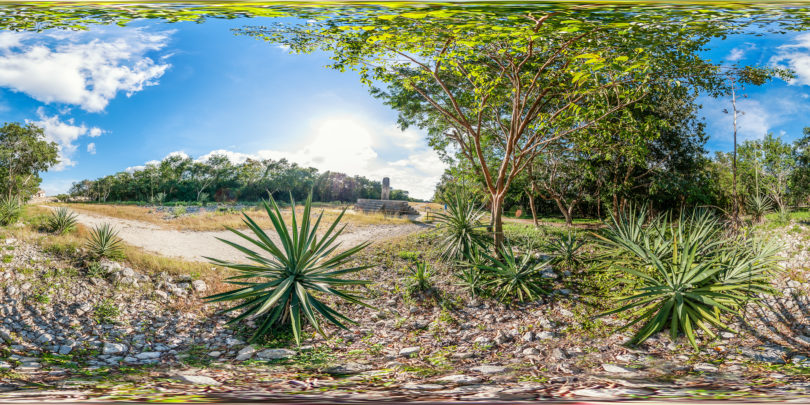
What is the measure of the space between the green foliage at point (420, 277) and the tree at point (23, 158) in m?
2.59

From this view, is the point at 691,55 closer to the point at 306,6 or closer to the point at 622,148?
the point at 622,148

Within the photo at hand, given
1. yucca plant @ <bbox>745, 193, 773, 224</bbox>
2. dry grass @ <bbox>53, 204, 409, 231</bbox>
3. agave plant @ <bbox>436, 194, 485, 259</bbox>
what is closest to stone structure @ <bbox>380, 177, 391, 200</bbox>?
dry grass @ <bbox>53, 204, 409, 231</bbox>

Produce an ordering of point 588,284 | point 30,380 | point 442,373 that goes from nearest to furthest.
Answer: point 30,380, point 442,373, point 588,284

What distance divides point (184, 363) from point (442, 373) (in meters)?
1.14

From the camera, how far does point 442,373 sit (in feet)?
4.00

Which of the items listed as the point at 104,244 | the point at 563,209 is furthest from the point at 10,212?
the point at 563,209

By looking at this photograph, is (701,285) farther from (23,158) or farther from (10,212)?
(10,212)

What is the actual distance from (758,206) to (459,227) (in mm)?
2926

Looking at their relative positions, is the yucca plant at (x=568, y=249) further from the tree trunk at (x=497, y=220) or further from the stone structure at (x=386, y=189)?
the stone structure at (x=386, y=189)

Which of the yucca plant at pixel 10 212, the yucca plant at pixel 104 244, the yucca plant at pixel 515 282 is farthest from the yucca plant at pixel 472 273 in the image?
the yucca plant at pixel 10 212

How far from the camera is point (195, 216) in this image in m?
2.06

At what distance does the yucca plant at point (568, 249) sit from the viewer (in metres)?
3.33

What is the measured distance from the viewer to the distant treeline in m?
1.64

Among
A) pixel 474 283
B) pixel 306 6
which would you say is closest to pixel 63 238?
pixel 306 6
